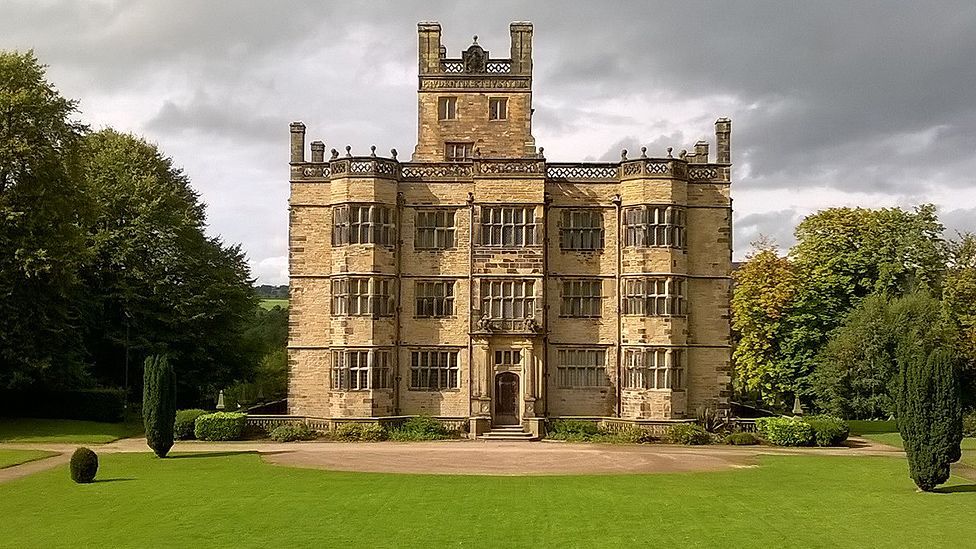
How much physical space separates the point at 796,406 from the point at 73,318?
35243 mm

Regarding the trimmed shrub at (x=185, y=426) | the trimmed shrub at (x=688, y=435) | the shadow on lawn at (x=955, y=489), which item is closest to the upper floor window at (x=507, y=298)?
the trimmed shrub at (x=688, y=435)

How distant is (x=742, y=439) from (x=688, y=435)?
91.0 inches

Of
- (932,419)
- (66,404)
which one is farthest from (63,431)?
(932,419)

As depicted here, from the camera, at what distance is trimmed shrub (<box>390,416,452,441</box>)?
40656 millimetres

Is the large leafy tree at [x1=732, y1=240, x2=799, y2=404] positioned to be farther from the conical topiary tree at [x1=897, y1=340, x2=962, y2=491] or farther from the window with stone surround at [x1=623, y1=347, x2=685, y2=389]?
the conical topiary tree at [x1=897, y1=340, x2=962, y2=491]

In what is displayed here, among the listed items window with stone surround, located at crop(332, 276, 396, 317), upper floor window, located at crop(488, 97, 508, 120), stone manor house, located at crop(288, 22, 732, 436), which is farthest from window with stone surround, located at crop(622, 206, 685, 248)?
window with stone surround, located at crop(332, 276, 396, 317)

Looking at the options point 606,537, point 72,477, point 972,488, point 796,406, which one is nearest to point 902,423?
point 972,488

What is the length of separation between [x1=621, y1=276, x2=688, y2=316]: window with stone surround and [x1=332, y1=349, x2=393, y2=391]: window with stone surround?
459 inches

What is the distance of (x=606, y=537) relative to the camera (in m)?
18.8

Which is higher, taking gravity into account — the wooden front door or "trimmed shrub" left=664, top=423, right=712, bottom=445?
the wooden front door

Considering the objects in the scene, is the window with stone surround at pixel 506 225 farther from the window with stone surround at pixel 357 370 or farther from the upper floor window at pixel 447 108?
the upper floor window at pixel 447 108

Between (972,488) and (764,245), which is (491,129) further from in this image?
(972,488)

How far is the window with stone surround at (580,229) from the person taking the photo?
43.4 m

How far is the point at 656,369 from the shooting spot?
1634 inches
